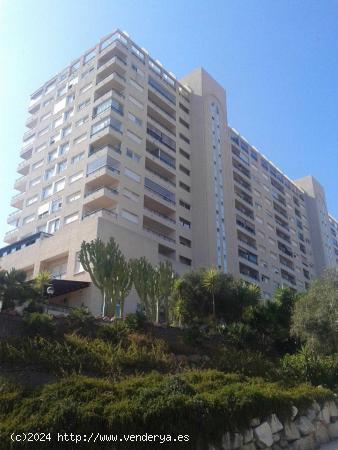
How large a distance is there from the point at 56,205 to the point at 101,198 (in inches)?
273

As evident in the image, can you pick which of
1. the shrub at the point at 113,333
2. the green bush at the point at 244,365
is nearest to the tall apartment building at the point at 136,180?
the shrub at the point at 113,333

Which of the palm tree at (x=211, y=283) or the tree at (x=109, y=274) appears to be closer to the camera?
the tree at (x=109, y=274)

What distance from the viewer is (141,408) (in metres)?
8.46

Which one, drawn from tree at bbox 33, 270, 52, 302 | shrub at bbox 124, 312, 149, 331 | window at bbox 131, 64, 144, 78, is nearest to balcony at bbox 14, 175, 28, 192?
window at bbox 131, 64, 144, 78

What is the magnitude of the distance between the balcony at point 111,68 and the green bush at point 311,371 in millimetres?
41254

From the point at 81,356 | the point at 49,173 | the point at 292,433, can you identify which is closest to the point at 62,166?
the point at 49,173

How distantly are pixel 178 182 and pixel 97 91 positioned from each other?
1391cm

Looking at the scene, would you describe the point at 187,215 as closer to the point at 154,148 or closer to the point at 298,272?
the point at 154,148

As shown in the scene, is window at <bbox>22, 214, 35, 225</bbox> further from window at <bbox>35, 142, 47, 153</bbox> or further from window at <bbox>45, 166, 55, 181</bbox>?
window at <bbox>35, 142, 47, 153</bbox>

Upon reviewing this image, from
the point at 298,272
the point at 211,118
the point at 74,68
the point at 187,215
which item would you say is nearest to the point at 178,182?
the point at 187,215

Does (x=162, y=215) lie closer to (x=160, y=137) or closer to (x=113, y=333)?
(x=160, y=137)

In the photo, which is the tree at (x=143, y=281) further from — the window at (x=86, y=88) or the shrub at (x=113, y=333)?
the window at (x=86, y=88)

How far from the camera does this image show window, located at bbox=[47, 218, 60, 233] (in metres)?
42.3

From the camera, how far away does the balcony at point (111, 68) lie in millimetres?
48344
